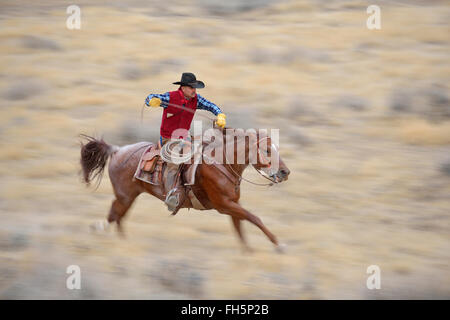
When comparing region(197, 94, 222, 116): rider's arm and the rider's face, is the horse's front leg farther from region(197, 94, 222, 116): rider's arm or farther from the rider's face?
the rider's face

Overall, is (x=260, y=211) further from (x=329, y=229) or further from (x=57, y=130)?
(x=57, y=130)

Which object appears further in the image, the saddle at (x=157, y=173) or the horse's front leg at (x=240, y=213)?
the saddle at (x=157, y=173)

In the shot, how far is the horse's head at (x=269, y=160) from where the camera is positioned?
21.4ft

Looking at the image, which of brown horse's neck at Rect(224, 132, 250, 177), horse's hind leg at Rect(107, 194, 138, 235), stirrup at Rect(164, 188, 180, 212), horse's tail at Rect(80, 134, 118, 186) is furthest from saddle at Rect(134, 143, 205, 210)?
horse's tail at Rect(80, 134, 118, 186)

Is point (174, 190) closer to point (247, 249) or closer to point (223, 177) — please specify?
point (223, 177)

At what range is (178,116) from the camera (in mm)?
6984

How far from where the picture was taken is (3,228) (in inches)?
330

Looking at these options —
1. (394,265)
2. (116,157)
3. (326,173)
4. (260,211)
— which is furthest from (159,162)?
(326,173)

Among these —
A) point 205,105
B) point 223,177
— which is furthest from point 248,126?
point 223,177

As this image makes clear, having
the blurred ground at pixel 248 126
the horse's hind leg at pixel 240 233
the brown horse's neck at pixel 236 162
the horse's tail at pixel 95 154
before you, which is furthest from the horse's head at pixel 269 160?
Result: the horse's tail at pixel 95 154

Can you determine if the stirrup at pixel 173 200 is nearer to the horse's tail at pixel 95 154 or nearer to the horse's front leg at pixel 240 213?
the horse's front leg at pixel 240 213

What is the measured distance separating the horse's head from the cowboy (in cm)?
55

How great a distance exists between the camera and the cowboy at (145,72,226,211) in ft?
21.9

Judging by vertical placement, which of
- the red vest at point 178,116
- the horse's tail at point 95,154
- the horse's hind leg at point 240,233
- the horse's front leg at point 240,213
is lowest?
the horse's hind leg at point 240,233
